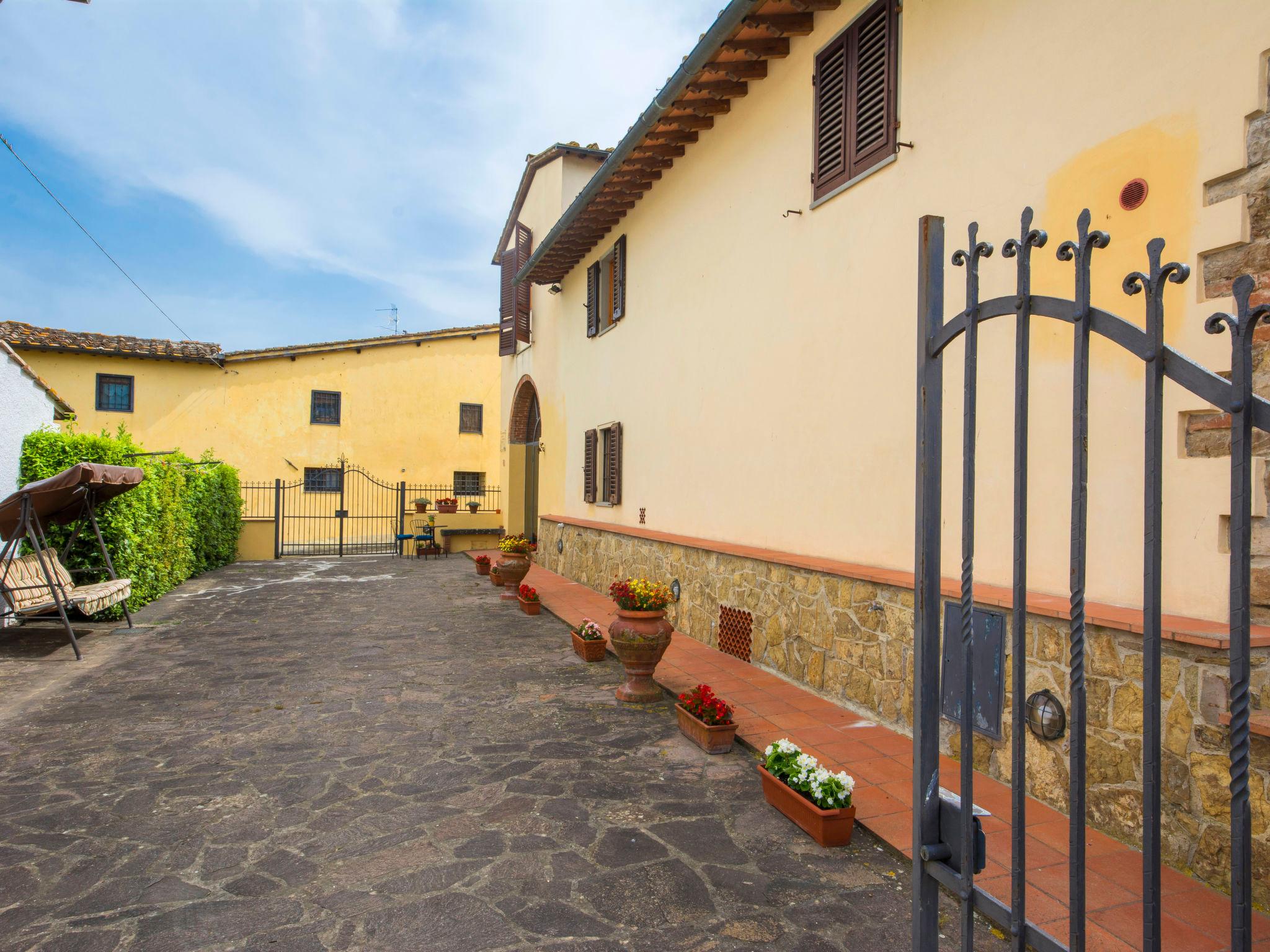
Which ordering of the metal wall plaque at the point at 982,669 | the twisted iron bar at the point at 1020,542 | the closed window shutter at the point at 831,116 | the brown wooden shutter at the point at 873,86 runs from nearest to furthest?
the twisted iron bar at the point at 1020,542 < the metal wall plaque at the point at 982,669 < the brown wooden shutter at the point at 873,86 < the closed window shutter at the point at 831,116

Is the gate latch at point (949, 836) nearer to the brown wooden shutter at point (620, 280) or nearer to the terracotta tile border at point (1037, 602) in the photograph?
the terracotta tile border at point (1037, 602)

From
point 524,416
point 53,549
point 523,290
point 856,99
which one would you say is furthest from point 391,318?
point 856,99

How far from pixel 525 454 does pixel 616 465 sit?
693 cm

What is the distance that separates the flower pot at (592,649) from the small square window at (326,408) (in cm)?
1861

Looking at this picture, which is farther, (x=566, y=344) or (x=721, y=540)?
(x=566, y=344)

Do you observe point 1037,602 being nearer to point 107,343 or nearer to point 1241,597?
point 1241,597

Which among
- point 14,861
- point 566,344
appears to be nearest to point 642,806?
point 14,861

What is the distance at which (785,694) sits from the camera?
20.2 ft

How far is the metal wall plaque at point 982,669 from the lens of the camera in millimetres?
4309

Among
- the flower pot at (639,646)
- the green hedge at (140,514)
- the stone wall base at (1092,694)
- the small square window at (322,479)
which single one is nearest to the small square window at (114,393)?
the small square window at (322,479)

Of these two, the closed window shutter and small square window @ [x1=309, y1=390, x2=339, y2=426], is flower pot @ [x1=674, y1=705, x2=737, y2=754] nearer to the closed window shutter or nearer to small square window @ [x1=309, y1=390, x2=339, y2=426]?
the closed window shutter

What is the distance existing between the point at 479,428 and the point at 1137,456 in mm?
23513

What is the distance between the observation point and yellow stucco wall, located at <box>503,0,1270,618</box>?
3.53m

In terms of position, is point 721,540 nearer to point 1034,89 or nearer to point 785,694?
point 785,694
